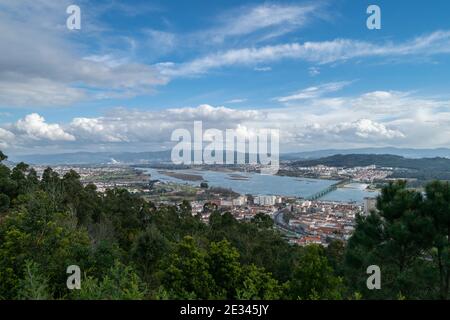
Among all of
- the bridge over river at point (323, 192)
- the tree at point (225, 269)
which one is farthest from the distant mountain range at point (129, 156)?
the tree at point (225, 269)

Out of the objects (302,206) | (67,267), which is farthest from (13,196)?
(302,206)

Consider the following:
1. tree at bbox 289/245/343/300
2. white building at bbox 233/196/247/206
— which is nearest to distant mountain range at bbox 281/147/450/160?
white building at bbox 233/196/247/206

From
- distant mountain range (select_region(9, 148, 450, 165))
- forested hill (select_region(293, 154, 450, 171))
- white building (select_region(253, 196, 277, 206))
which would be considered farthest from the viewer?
distant mountain range (select_region(9, 148, 450, 165))

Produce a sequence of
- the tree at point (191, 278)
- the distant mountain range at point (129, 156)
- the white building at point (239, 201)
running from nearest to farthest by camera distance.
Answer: the tree at point (191, 278) < the white building at point (239, 201) < the distant mountain range at point (129, 156)

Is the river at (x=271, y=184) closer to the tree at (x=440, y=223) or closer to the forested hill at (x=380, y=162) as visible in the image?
the forested hill at (x=380, y=162)

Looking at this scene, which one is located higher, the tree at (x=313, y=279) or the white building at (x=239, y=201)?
the tree at (x=313, y=279)

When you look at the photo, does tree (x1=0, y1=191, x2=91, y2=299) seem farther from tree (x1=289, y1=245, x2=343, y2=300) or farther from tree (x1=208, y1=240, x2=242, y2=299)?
tree (x1=289, y1=245, x2=343, y2=300)
